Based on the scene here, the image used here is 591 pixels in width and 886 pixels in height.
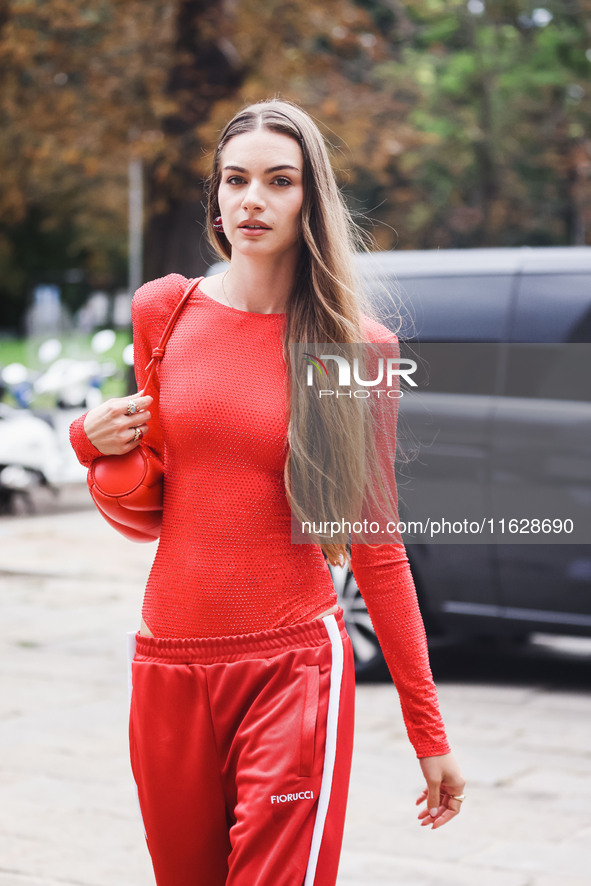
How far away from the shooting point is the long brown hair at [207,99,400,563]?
2262mm

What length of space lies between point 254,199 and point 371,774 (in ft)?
10.6

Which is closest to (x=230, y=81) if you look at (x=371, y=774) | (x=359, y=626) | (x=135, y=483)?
(x=359, y=626)

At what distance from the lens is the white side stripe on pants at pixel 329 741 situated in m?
2.15

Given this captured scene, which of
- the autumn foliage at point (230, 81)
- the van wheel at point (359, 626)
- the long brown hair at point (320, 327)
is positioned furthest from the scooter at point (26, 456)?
the long brown hair at point (320, 327)

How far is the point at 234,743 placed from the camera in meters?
2.19

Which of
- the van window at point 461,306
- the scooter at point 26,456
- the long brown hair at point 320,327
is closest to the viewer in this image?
the long brown hair at point 320,327

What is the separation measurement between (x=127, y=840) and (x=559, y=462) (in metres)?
2.63

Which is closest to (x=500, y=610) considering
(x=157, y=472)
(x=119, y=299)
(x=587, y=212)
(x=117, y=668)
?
(x=117, y=668)

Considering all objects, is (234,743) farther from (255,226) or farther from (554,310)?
(554,310)

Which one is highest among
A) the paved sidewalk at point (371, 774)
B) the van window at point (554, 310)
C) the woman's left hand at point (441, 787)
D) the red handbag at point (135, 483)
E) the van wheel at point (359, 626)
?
the van window at point (554, 310)

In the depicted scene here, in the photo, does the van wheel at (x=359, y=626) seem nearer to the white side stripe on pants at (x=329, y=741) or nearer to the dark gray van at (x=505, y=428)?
the dark gray van at (x=505, y=428)

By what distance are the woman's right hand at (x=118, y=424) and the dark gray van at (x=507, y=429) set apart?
3511 mm

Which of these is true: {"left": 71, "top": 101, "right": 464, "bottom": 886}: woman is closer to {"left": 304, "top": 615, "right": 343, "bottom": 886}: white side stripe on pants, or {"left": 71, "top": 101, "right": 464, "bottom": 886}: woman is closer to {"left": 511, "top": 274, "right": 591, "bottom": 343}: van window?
{"left": 304, "top": 615, "right": 343, "bottom": 886}: white side stripe on pants

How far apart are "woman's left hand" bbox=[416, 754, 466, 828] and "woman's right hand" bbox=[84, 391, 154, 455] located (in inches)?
30.7
